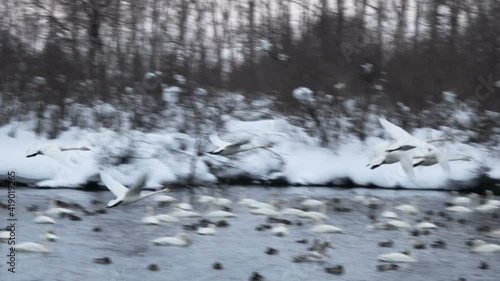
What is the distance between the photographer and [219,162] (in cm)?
2147

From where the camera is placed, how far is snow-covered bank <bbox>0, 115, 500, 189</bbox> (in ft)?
67.2

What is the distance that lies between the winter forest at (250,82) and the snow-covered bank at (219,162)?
0.04 metres

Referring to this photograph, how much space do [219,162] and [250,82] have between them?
6124 millimetres

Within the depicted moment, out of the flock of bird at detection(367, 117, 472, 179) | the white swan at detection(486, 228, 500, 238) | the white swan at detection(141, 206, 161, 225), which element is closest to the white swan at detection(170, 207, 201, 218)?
the white swan at detection(141, 206, 161, 225)

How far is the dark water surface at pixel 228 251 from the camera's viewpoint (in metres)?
11.9

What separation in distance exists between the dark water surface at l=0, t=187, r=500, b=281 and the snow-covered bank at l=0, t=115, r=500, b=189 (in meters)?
2.92

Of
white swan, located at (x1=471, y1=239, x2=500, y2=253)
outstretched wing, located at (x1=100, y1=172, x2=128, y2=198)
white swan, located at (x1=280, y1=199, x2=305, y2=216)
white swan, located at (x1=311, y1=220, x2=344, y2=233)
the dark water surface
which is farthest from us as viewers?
white swan, located at (x1=280, y1=199, x2=305, y2=216)

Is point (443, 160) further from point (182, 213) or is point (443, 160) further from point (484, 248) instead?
point (182, 213)

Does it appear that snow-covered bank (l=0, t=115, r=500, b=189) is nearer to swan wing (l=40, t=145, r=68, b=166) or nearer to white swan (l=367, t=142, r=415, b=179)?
swan wing (l=40, t=145, r=68, b=166)

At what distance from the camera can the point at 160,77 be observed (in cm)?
2597

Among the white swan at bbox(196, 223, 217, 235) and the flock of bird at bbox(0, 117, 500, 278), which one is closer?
the flock of bird at bbox(0, 117, 500, 278)

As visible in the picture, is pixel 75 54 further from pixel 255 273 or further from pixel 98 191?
pixel 255 273

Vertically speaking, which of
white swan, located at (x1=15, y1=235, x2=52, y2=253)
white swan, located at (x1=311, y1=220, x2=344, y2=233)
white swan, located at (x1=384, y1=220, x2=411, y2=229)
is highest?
Result: white swan, located at (x1=15, y1=235, x2=52, y2=253)

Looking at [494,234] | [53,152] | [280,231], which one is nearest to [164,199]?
[53,152]
